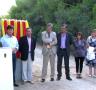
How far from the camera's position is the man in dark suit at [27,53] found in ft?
44.5

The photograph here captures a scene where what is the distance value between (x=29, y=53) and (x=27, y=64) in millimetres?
365

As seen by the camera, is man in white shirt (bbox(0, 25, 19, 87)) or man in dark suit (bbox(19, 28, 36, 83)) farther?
man in dark suit (bbox(19, 28, 36, 83))

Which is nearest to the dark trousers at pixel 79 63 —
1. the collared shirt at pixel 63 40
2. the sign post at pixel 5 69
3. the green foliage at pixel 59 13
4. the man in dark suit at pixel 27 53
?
the collared shirt at pixel 63 40

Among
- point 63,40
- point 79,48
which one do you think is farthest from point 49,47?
point 79,48

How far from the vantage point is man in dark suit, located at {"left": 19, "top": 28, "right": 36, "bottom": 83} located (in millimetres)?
13555

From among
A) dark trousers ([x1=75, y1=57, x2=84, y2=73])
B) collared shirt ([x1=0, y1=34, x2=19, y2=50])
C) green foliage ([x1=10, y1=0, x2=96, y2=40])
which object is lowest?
dark trousers ([x1=75, y1=57, x2=84, y2=73])

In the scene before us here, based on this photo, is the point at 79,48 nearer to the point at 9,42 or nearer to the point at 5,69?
the point at 9,42

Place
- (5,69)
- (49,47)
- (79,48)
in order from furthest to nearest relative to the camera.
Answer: (79,48) < (49,47) < (5,69)

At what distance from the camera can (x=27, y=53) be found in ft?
44.5

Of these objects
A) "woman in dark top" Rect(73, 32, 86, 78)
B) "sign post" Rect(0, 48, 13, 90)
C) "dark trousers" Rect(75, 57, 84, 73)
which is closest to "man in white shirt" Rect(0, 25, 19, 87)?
"sign post" Rect(0, 48, 13, 90)

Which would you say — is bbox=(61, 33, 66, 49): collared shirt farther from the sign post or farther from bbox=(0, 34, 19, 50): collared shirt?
the sign post

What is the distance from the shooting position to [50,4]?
34750 millimetres

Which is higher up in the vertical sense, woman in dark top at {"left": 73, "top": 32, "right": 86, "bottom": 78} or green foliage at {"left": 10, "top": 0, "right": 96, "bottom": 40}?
green foliage at {"left": 10, "top": 0, "right": 96, "bottom": 40}

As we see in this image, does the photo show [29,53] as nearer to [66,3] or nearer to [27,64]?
[27,64]
